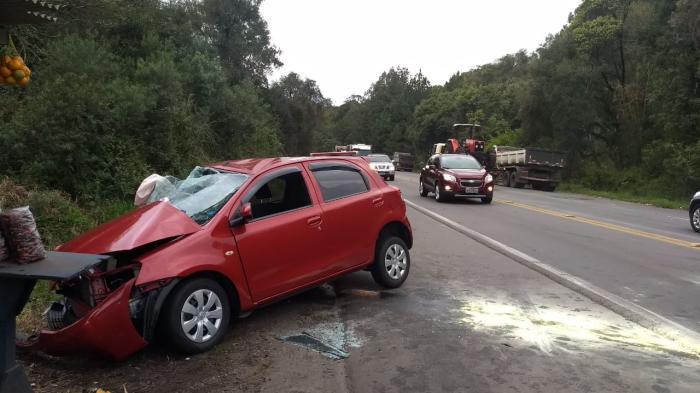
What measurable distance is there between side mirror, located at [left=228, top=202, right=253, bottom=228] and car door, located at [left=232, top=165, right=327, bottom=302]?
5 centimetres

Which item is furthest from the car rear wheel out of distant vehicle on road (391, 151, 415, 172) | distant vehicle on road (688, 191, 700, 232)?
distant vehicle on road (391, 151, 415, 172)

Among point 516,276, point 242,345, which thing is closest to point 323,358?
point 242,345

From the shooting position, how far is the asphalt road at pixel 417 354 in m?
4.25

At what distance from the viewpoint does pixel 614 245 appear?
1034 cm

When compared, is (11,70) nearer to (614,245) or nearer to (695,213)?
(614,245)

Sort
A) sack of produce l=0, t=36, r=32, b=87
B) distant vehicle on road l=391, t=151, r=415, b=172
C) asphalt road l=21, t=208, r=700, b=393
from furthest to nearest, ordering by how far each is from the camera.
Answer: distant vehicle on road l=391, t=151, r=415, b=172 → asphalt road l=21, t=208, r=700, b=393 → sack of produce l=0, t=36, r=32, b=87

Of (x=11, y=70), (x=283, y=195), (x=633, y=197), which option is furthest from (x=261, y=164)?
(x=633, y=197)

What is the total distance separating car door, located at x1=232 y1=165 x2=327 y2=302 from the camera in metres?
5.27

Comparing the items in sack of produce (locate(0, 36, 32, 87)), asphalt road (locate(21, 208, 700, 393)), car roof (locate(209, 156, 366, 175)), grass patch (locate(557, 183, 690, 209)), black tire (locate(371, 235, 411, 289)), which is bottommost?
grass patch (locate(557, 183, 690, 209))

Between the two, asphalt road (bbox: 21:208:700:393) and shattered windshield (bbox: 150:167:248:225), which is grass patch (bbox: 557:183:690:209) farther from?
shattered windshield (bbox: 150:167:248:225)

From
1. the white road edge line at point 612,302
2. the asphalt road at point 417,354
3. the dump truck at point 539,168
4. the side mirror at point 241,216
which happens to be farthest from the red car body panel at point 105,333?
the dump truck at point 539,168

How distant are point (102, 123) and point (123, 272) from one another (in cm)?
767

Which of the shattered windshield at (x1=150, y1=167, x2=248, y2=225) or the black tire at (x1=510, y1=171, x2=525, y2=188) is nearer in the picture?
the shattered windshield at (x1=150, y1=167, x2=248, y2=225)

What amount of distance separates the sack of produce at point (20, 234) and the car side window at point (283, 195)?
2.56m
